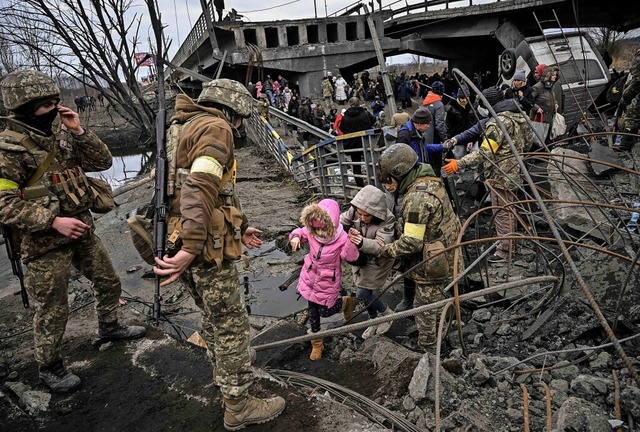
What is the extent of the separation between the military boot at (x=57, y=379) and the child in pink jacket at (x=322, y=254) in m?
1.78

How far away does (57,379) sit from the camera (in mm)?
2869

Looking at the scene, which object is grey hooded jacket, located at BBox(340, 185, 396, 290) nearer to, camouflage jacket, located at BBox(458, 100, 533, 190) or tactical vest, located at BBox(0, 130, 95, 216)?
camouflage jacket, located at BBox(458, 100, 533, 190)

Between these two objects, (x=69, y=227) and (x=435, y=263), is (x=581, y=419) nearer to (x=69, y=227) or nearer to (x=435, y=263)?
(x=435, y=263)

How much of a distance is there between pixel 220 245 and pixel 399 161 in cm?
164

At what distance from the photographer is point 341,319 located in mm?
4289

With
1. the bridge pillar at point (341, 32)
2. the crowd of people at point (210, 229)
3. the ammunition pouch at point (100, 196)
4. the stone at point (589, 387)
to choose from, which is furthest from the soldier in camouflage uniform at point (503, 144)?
the bridge pillar at point (341, 32)

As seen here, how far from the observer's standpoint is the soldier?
2.09 metres

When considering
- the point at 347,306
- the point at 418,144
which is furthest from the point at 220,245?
the point at 418,144

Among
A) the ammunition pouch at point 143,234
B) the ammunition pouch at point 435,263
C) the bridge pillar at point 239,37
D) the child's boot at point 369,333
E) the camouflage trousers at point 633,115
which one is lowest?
the child's boot at point 369,333

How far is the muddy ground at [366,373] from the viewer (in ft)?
7.45

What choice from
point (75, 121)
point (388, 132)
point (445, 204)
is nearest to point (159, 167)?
point (75, 121)

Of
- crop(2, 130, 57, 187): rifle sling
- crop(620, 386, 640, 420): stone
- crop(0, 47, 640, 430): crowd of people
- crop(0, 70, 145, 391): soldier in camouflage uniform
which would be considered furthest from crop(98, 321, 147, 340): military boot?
crop(620, 386, 640, 420): stone

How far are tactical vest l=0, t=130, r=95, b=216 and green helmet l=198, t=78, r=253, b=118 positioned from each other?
4.00ft

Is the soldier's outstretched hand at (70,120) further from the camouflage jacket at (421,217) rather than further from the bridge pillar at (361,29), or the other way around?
the bridge pillar at (361,29)
